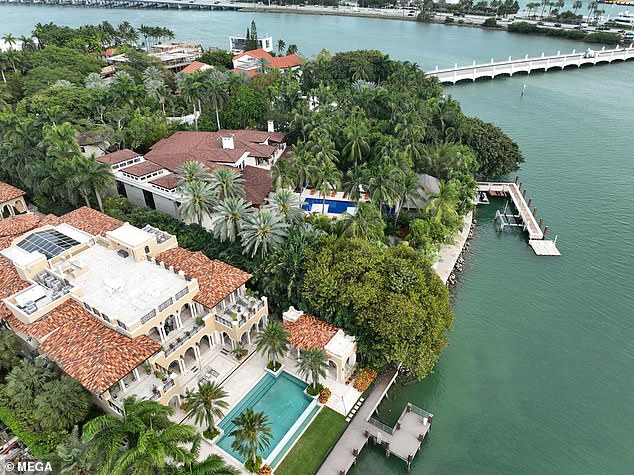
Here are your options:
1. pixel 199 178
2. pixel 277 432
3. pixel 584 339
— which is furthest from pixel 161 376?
pixel 584 339

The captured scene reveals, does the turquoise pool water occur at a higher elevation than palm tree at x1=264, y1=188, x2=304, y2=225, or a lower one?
lower

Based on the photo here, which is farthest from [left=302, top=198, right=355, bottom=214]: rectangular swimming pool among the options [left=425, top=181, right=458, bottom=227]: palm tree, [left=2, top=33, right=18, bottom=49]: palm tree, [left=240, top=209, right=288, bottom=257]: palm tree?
[left=2, top=33, right=18, bottom=49]: palm tree

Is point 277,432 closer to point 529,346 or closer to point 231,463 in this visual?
point 231,463

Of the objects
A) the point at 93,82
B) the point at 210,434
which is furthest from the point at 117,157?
the point at 210,434

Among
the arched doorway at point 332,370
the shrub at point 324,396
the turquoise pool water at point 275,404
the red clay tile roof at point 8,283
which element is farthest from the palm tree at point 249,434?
the red clay tile roof at point 8,283

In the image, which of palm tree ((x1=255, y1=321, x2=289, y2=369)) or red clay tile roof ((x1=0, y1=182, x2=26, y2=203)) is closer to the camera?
palm tree ((x1=255, y1=321, x2=289, y2=369))

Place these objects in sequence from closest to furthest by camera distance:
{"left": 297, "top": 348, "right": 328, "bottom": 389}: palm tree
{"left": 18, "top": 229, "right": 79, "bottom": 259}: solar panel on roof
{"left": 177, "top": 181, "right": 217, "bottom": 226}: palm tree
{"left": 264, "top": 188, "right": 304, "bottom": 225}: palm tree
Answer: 1. {"left": 297, "top": 348, "right": 328, "bottom": 389}: palm tree
2. {"left": 18, "top": 229, "right": 79, "bottom": 259}: solar panel on roof
3. {"left": 264, "top": 188, "right": 304, "bottom": 225}: palm tree
4. {"left": 177, "top": 181, "right": 217, "bottom": 226}: palm tree

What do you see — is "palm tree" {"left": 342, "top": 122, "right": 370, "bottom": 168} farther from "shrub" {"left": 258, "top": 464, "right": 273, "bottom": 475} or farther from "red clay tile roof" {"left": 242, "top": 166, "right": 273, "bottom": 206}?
"shrub" {"left": 258, "top": 464, "right": 273, "bottom": 475}
